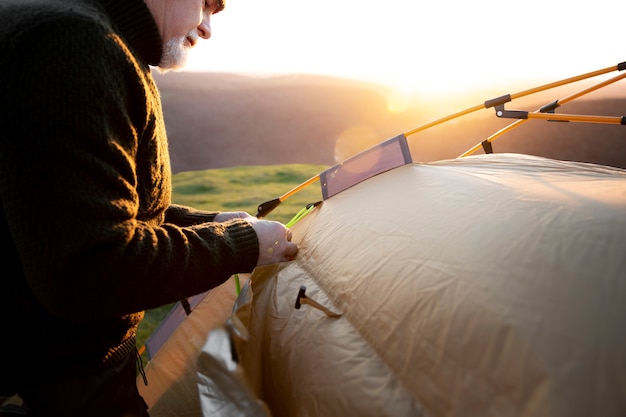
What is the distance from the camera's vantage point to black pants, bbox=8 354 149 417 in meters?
0.70

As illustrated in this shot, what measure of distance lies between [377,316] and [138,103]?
52 cm

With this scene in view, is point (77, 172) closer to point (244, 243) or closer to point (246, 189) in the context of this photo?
point (244, 243)

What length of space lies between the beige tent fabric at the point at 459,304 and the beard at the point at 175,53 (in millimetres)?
492

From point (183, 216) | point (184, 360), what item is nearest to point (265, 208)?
point (183, 216)

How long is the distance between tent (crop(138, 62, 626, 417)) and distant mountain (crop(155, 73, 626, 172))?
2638 millimetres

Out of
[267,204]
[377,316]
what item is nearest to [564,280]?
[377,316]

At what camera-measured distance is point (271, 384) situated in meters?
0.89

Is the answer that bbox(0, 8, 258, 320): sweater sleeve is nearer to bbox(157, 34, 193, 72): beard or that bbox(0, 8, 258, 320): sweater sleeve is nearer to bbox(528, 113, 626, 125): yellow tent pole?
bbox(157, 34, 193, 72): beard

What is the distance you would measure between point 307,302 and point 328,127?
6785 mm

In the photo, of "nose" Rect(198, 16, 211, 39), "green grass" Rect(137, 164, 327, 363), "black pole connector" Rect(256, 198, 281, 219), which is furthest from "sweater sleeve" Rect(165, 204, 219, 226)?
"green grass" Rect(137, 164, 327, 363)

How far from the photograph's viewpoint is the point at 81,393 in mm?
737

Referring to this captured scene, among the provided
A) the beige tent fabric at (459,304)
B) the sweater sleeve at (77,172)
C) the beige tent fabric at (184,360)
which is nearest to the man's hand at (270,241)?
the beige tent fabric at (459,304)

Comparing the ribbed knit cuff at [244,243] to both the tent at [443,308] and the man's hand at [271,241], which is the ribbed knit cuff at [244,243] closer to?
the man's hand at [271,241]

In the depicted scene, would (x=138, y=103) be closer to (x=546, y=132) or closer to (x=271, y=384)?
(x=271, y=384)
